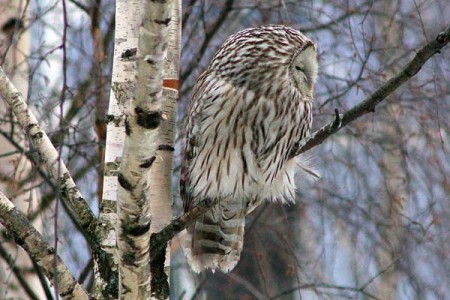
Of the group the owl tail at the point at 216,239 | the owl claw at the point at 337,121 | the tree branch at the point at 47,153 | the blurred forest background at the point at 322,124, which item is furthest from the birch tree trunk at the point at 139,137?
the blurred forest background at the point at 322,124

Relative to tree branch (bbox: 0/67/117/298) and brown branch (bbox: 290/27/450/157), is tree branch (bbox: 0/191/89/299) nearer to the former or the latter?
tree branch (bbox: 0/67/117/298)

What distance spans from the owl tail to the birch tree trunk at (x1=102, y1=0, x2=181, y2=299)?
61 centimetres

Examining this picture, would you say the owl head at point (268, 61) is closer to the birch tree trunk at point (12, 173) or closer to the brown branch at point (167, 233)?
the brown branch at point (167, 233)

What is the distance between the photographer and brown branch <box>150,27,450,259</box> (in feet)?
7.50

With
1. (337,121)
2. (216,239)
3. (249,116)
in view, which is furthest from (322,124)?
(337,121)

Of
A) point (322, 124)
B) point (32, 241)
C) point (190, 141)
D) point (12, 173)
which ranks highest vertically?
point (322, 124)

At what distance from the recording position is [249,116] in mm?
3215

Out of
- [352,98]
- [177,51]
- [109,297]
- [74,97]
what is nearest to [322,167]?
[352,98]

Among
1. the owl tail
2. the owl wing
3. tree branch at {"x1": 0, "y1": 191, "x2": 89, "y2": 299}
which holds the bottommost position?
tree branch at {"x1": 0, "y1": 191, "x2": 89, "y2": 299}

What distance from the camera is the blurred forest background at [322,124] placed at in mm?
4172

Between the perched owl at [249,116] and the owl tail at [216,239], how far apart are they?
0.14 metres

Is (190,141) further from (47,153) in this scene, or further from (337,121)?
(337,121)

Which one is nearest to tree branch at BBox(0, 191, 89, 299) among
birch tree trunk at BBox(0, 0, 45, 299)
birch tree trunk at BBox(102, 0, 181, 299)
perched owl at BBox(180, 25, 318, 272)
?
birch tree trunk at BBox(102, 0, 181, 299)

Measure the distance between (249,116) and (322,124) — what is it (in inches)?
44.1
